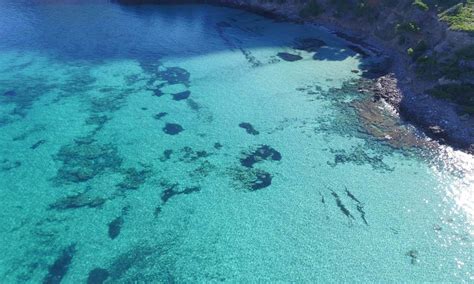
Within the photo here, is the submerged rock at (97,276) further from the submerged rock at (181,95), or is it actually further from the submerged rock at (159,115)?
the submerged rock at (181,95)

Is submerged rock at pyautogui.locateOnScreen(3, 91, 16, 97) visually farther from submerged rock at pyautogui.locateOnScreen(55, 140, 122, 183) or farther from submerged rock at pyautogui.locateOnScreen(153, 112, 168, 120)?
submerged rock at pyautogui.locateOnScreen(153, 112, 168, 120)

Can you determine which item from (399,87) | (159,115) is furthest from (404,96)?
(159,115)

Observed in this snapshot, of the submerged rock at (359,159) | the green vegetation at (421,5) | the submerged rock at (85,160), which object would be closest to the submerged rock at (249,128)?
the submerged rock at (359,159)

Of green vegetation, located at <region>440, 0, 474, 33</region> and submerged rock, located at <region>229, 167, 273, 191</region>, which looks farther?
green vegetation, located at <region>440, 0, 474, 33</region>

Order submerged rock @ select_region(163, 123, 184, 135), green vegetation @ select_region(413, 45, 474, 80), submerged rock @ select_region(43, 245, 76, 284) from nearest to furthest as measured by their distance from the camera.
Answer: submerged rock @ select_region(43, 245, 76, 284)
submerged rock @ select_region(163, 123, 184, 135)
green vegetation @ select_region(413, 45, 474, 80)

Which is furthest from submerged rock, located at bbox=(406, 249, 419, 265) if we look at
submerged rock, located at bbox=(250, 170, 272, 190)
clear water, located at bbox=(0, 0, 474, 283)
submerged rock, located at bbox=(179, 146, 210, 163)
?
submerged rock, located at bbox=(179, 146, 210, 163)

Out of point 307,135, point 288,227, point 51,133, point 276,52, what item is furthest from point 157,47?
point 288,227
